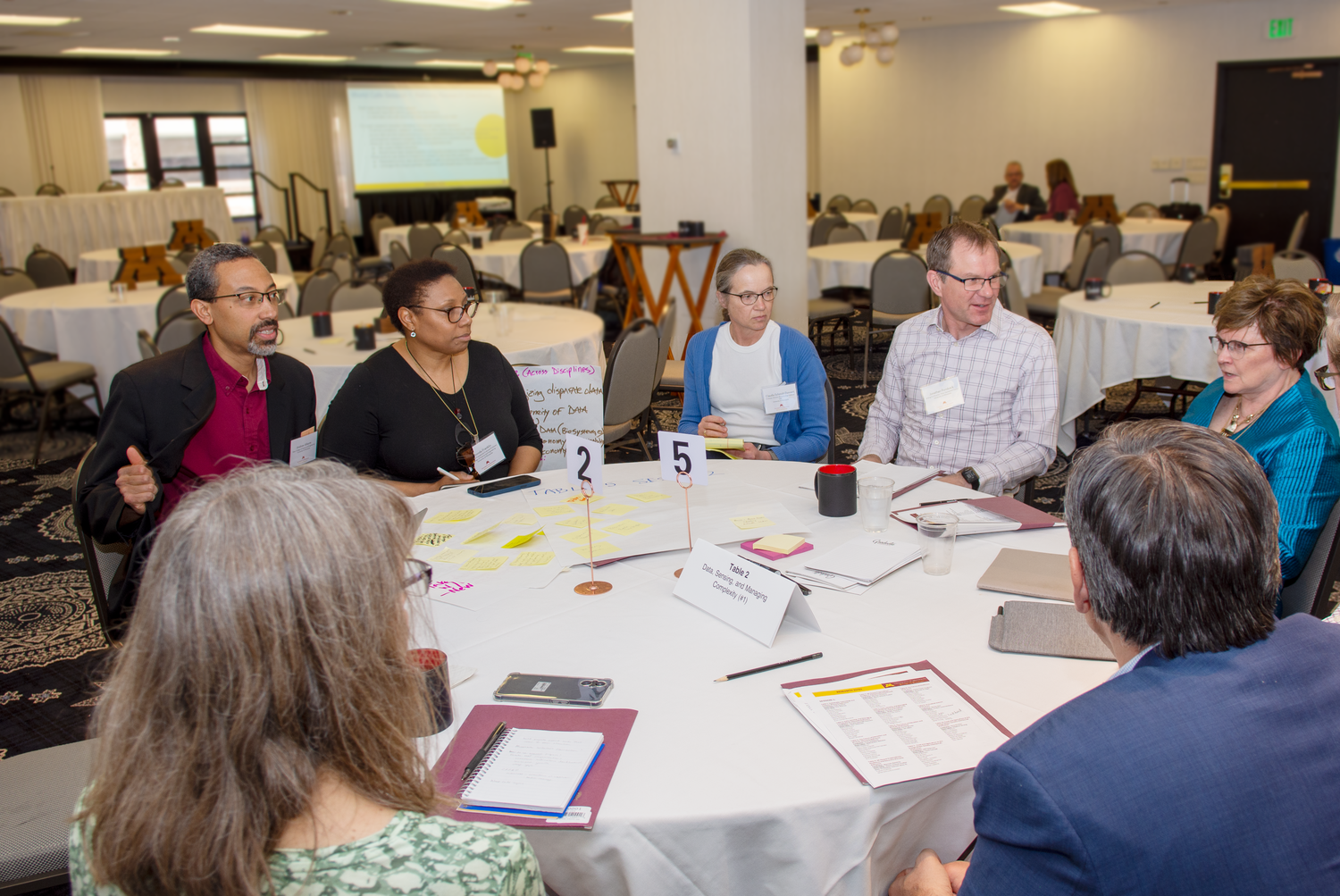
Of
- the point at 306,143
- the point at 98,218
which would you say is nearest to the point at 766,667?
the point at 98,218

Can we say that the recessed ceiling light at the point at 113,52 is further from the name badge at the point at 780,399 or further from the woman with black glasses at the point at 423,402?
the name badge at the point at 780,399

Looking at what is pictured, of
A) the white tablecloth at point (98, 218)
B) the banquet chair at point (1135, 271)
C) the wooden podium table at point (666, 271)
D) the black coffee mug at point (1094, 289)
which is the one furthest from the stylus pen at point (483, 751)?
the white tablecloth at point (98, 218)

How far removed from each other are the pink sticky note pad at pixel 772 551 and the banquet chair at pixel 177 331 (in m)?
3.95

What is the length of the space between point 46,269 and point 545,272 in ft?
14.7

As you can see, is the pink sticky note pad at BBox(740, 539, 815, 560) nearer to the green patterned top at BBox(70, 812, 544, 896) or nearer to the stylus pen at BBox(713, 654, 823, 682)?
the stylus pen at BBox(713, 654, 823, 682)

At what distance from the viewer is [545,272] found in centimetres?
803

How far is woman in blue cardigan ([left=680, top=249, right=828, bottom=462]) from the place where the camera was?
3.14 metres

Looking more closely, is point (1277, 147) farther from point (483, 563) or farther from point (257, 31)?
point (483, 563)

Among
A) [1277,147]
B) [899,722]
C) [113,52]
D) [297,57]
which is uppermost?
[297,57]

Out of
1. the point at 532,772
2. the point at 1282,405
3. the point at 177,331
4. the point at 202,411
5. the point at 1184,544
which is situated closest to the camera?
the point at 1184,544

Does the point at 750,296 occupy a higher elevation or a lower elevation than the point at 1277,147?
lower

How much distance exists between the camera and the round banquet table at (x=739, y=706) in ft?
4.13

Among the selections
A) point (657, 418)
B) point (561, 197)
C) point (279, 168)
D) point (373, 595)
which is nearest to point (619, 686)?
point (373, 595)

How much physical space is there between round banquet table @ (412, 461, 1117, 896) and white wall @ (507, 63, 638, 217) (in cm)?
1641
